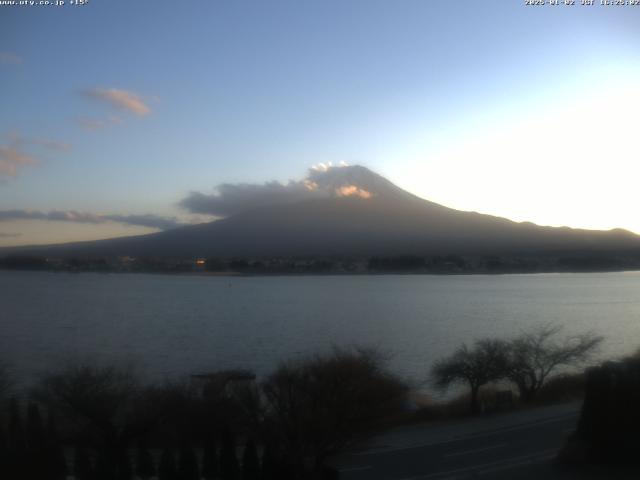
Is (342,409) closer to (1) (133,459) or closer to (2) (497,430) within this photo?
(1) (133,459)

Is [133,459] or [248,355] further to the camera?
[248,355]

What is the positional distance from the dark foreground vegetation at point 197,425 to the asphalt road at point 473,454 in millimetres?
300

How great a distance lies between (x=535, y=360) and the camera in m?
10.9

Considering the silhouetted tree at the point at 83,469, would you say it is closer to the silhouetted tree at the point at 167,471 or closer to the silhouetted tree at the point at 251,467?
the silhouetted tree at the point at 167,471

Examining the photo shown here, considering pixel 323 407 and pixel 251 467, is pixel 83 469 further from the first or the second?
pixel 323 407

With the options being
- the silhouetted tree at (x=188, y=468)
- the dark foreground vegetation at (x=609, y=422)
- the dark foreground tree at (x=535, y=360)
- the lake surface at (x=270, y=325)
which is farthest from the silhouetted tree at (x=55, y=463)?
the dark foreground tree at (x=535, y=360)

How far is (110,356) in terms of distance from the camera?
1256cm

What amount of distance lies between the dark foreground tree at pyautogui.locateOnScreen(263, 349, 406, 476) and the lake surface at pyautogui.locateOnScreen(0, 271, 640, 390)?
4122 mm

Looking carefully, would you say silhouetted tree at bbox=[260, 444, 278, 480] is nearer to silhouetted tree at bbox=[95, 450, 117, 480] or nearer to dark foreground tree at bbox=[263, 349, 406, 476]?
dark foreground tree at bbox=[263, 349, 406, 476]

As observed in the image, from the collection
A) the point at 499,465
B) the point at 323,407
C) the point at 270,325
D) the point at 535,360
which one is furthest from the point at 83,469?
the point at 270,325

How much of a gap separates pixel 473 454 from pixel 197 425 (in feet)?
8.88

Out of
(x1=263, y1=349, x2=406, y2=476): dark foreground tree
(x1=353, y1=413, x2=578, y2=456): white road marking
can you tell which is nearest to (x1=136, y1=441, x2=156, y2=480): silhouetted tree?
(x1=263, y1=349, x2=406, y2=476): dark foreground tree

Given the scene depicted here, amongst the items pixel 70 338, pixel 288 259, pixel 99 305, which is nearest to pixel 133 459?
pixel 70 338

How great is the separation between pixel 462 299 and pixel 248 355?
18.6 meters
